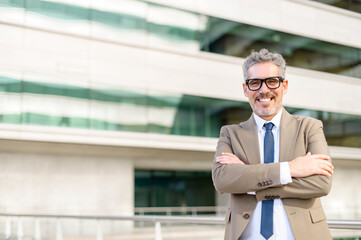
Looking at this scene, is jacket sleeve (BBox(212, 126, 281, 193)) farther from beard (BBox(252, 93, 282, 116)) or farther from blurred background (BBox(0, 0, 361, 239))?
blurred background (BBox(0, 0, 361, 239))

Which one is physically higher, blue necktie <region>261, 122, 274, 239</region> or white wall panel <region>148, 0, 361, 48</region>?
white wall panel <region>148, 0, 361, 48</region>

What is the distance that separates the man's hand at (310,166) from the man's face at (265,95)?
1.06 ft

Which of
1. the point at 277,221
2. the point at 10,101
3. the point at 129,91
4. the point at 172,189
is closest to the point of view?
the point at 277,221

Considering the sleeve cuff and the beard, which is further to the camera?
the beard

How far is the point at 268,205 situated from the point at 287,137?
0.40 metres

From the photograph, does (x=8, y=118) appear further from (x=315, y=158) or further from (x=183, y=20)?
(x=315, y=158)

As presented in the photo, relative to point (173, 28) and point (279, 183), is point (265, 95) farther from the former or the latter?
point (173, 28)

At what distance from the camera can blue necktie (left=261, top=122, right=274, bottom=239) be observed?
2.21m

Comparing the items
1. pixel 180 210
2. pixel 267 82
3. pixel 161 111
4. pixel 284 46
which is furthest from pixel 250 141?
pixel 284 46

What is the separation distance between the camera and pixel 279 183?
2246mm

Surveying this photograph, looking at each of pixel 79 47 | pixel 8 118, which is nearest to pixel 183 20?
pixel 79 47

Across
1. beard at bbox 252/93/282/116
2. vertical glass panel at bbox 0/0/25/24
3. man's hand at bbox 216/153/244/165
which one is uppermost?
vertical glass panel at bbox 0/0/25/24

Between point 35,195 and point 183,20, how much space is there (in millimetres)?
10014

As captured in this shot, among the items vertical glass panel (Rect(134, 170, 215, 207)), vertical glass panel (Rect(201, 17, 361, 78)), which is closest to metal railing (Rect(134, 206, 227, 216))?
vertical glass panel (Rect(134, 170, 215, 207))
